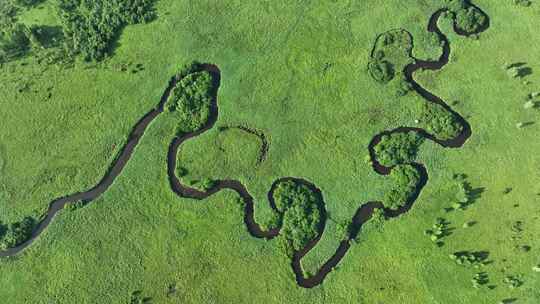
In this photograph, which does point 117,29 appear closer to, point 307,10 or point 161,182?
point 161,182

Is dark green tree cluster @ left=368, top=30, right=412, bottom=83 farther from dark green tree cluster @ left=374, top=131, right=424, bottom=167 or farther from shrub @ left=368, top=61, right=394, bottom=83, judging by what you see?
dark green tree cluster @ left=374, top=131, right=424, bottom=167

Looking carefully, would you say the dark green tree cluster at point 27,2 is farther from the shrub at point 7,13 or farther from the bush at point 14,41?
the bush at point 14,41

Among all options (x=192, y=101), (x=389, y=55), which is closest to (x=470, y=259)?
(x=389, y=55)

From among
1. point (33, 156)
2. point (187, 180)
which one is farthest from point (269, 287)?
point (33, 156)

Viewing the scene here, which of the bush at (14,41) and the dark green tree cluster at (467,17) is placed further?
the dark green tree cluster at (467,17)

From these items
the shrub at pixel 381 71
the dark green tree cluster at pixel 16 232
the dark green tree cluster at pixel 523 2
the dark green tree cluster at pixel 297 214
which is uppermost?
the dark green tree cluster at pixel 523 2

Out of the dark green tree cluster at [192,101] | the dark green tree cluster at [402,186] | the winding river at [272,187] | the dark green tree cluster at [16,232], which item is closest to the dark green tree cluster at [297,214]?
the winding river at [272,187]

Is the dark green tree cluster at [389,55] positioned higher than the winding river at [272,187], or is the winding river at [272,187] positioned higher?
the dark green tree cluster at [389,55]
